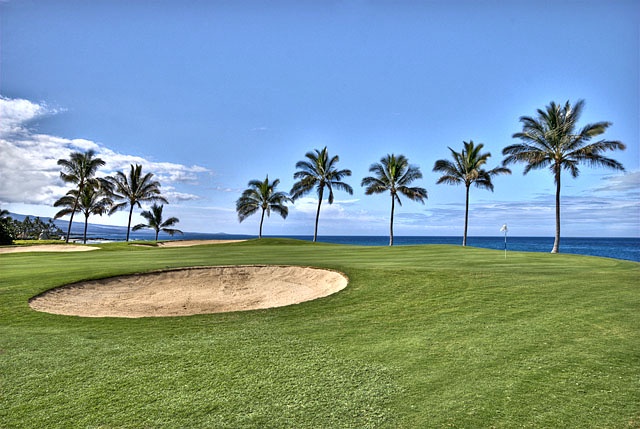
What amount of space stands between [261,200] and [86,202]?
25136mm

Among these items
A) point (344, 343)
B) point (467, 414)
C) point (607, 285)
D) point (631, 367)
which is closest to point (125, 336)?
point (344, 343)

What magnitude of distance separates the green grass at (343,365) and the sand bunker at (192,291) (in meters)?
1.48

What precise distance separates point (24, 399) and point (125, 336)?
2.20 meters

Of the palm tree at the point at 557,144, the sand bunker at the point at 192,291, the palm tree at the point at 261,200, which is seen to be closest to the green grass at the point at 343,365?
the sand bunker at the point at 192,291

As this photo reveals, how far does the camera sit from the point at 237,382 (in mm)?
4688

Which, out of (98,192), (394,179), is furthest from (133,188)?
(394,179)

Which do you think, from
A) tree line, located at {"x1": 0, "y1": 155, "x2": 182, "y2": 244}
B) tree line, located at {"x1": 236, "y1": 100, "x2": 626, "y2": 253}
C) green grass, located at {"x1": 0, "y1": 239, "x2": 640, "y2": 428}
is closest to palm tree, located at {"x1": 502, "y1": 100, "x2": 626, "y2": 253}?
tree line, located at {"x1": 236, "y1": 100, "x2": 626, "y2": 253}

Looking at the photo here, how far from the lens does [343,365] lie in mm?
5191

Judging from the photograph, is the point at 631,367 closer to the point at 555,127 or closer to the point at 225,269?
the point at 225,269

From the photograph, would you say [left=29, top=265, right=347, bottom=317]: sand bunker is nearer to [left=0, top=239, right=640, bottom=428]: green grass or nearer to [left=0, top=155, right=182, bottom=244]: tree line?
[left=0, top=239, right=640, bottom=428]: green grass

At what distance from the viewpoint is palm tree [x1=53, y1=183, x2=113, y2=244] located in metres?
47.8

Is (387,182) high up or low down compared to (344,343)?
up

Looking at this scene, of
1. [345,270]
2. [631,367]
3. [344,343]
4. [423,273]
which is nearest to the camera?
[631,367]

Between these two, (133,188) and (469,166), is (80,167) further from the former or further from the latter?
(469,166)
